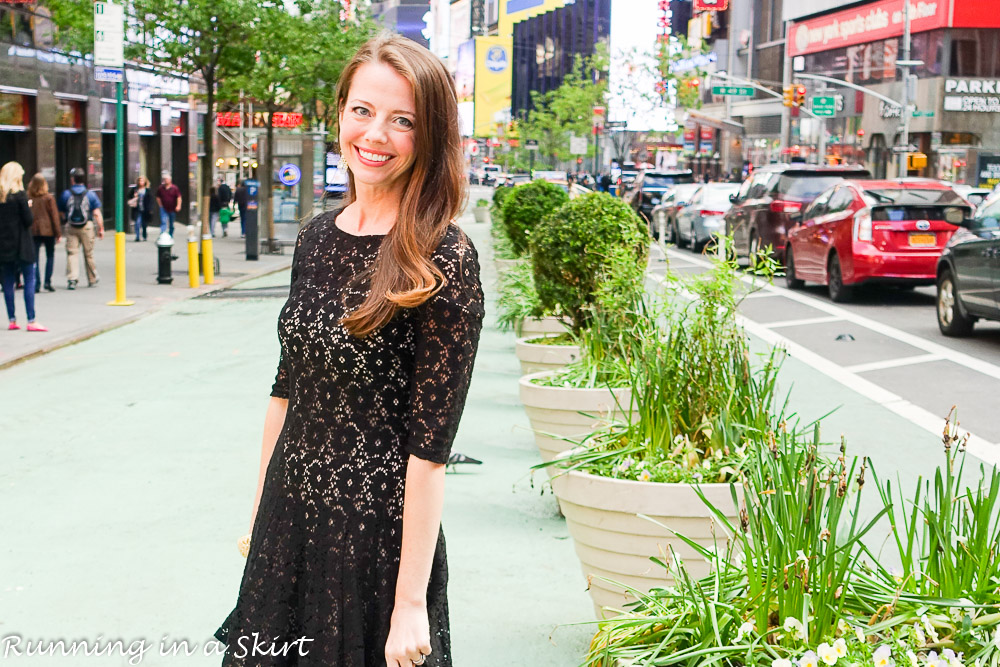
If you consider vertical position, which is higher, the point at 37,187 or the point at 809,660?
the point at 37,187

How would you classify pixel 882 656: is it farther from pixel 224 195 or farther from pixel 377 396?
pixel 224 195

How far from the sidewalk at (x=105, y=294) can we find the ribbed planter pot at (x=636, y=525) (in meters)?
9.05

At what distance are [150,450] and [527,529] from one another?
307cm

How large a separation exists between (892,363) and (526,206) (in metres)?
4.99

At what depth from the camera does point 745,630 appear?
2857mm

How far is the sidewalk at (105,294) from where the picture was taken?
14008mm

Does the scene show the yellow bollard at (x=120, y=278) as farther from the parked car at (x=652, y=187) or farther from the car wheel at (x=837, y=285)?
the parked car at (x=652, y=187)

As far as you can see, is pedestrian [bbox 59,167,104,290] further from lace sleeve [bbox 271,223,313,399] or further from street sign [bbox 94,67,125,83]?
lace sleeve [bbox 271,223,313,399]

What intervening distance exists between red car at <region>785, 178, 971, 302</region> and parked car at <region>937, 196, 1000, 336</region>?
2.53 m

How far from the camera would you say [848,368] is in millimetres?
12141

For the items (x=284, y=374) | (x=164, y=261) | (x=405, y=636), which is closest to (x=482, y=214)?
(x=164, y=261)

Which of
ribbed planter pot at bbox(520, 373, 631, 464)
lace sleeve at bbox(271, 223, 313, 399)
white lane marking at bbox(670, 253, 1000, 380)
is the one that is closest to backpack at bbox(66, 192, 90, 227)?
white lane marking at bbox(670, 253, 1000, 380)

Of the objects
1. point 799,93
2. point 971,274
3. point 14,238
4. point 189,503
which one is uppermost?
point 799,93

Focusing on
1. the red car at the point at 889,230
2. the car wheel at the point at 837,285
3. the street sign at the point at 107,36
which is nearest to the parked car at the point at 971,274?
the red car at the point at 889,230
